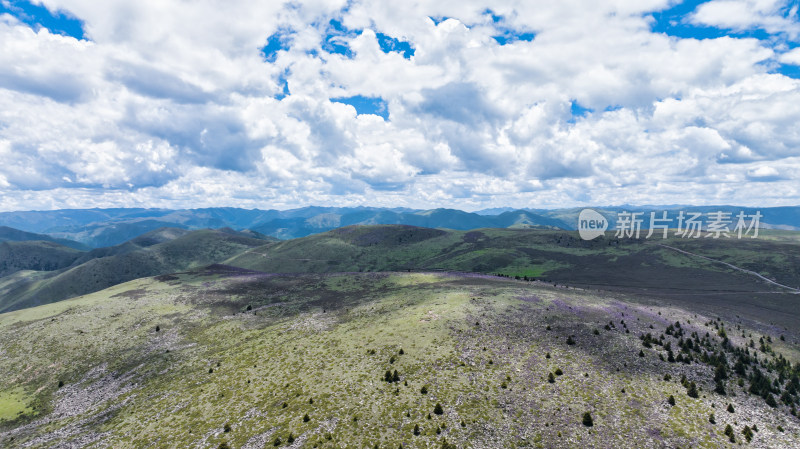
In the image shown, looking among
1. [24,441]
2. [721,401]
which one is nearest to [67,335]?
[24,441]

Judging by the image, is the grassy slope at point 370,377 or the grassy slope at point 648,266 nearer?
A: the grassy slope at point 370,377

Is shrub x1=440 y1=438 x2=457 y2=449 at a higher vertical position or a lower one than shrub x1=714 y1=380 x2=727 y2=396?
lower

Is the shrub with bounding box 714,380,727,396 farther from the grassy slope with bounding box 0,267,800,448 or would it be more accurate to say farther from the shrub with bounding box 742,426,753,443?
the shrub with bounding box 742,426,753,443

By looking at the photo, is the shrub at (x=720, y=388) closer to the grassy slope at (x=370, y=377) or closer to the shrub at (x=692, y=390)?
the grassy slope at (x=370, y=377)

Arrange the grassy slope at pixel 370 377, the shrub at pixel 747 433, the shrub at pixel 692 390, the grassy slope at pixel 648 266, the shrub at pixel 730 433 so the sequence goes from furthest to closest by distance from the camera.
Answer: the grassy slope at pixel 648 266
the shrub at pixel 692 390
the grassy slope at pixel 370 377
the shrub at pixel 747 433
the shrub at pixel 730 433

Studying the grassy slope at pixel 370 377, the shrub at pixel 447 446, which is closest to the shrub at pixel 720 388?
the grassy slope at pixel 370 377

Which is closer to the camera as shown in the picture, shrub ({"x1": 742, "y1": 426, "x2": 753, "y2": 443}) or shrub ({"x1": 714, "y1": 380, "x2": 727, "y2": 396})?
shrub ({"x1": 742, "y1": 426, "x2": 753, "y2": 443})

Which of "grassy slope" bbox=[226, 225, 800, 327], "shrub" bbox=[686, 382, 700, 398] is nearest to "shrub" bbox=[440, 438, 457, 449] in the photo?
"shrub" bbox=[686, 382, 700, 398]

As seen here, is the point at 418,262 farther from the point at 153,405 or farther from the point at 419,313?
the point at 153,405
